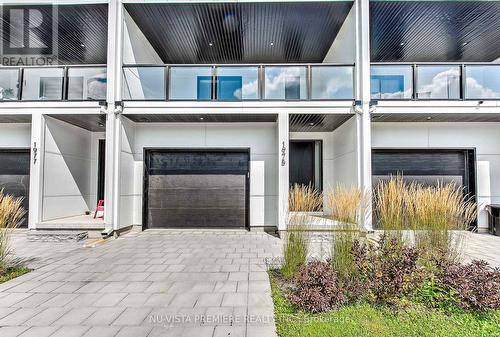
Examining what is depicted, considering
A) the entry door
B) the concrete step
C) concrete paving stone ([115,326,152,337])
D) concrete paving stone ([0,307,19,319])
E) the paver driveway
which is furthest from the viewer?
the entry door

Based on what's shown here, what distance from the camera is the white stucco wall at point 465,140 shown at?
746 centimetres

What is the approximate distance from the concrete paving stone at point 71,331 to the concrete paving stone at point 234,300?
1.47 meters

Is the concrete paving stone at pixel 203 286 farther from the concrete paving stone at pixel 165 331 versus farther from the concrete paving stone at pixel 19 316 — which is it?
the concrete paving stone at pixel 19 316

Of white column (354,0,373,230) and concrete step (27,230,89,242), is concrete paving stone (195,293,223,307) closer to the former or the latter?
white column (354,0,373,230)

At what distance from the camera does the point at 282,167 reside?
668 centimetres

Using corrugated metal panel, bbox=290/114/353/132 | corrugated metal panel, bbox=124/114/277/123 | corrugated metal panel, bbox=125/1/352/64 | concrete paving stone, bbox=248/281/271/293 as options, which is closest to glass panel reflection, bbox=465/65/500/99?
corrugated metal panel, bbox=290/114/353/132

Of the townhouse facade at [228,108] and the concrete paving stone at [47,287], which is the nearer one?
the concrete paving stone at [47,287]

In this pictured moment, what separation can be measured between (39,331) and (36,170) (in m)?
5.60

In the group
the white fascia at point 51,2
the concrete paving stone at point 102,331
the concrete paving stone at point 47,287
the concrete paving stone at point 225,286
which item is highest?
the white fascia at point 51,2

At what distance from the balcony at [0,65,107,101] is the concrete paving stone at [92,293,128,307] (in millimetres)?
5481

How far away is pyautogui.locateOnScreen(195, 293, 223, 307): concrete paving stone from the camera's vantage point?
3.18 meters

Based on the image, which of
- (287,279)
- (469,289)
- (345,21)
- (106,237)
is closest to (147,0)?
(345,21)

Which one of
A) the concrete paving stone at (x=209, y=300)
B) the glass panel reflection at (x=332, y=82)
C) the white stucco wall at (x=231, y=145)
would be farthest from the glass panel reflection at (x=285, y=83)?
the concrete paving stone at (x=209, y=300)

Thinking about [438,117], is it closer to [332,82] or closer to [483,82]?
[483,82]
